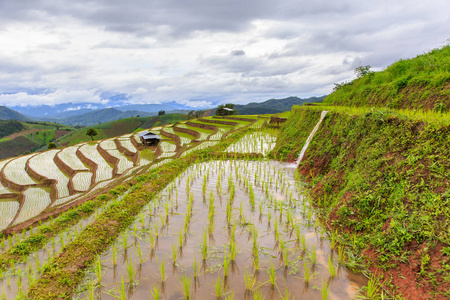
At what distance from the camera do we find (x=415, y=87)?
22.4ft

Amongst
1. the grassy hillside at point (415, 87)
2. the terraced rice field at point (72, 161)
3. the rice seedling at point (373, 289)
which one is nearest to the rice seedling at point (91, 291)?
the rice seedling at point (373, 289)

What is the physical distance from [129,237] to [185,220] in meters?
1.18

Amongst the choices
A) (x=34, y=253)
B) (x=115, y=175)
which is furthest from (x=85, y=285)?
(x=115, y=175)

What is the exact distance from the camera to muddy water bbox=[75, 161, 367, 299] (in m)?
3.30

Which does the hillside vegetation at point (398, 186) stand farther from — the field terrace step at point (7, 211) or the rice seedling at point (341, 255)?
the field terrace step at point (7, 211)

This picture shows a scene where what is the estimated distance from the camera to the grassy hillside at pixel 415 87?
584 centimetres

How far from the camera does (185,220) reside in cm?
529

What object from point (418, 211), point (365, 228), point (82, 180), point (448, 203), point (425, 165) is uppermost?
point (425, 165)

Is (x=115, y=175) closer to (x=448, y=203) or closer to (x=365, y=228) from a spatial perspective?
(x=365, y=228)

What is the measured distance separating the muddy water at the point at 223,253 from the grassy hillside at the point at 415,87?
404cm

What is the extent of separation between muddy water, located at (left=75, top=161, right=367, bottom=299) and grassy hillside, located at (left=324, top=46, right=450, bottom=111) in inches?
159

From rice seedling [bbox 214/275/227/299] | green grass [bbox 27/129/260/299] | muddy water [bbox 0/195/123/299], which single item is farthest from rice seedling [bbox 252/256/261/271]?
muddy water [bbox 0/195/123/299]

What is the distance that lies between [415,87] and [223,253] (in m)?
7.12

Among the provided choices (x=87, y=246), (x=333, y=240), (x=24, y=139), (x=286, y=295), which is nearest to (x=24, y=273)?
(x=87, y=246)
